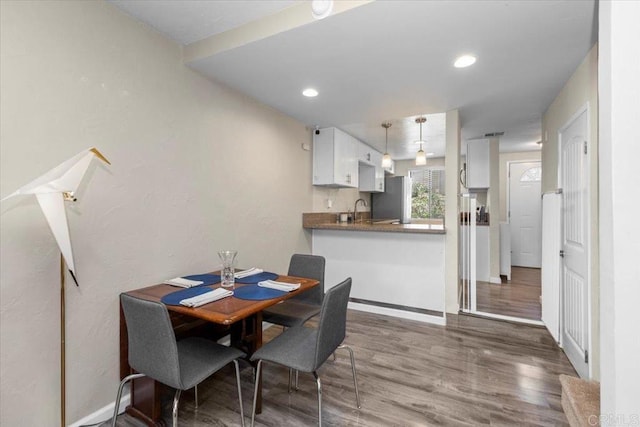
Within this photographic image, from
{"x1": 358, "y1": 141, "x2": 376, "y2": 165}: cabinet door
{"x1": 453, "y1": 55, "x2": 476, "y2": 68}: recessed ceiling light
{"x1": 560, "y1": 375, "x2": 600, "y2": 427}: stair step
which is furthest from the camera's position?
{"x1": 358, "y1": 141, "x2": 376, "y2": 165}: cabinet door

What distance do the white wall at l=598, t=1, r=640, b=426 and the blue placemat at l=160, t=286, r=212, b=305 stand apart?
1.90 metres

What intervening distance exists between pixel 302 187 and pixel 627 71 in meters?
3.10

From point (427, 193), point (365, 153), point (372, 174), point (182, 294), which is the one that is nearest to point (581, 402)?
point (182, 294)

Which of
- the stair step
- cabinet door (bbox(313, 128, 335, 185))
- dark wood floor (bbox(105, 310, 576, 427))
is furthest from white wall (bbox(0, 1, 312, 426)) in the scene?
the stair step

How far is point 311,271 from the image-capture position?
2.53 metres

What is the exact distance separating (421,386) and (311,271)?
3.91ft

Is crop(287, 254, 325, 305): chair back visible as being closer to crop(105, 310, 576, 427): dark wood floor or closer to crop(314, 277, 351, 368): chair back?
crop(105, 310, 576, 427): dark wood floor

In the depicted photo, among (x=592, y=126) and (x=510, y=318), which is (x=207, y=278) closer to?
(x=592, y=126)

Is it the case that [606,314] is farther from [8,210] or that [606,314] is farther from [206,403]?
[8,210]

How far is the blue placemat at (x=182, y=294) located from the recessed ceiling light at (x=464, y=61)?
2.43m

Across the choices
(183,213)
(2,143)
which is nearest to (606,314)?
(183,213)

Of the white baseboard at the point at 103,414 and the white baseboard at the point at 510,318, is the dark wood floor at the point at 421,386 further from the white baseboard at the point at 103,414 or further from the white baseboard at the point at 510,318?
the white baseboard at the point at 510,318

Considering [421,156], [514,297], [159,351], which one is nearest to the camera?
[159,351]

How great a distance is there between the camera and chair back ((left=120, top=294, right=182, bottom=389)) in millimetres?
1303
